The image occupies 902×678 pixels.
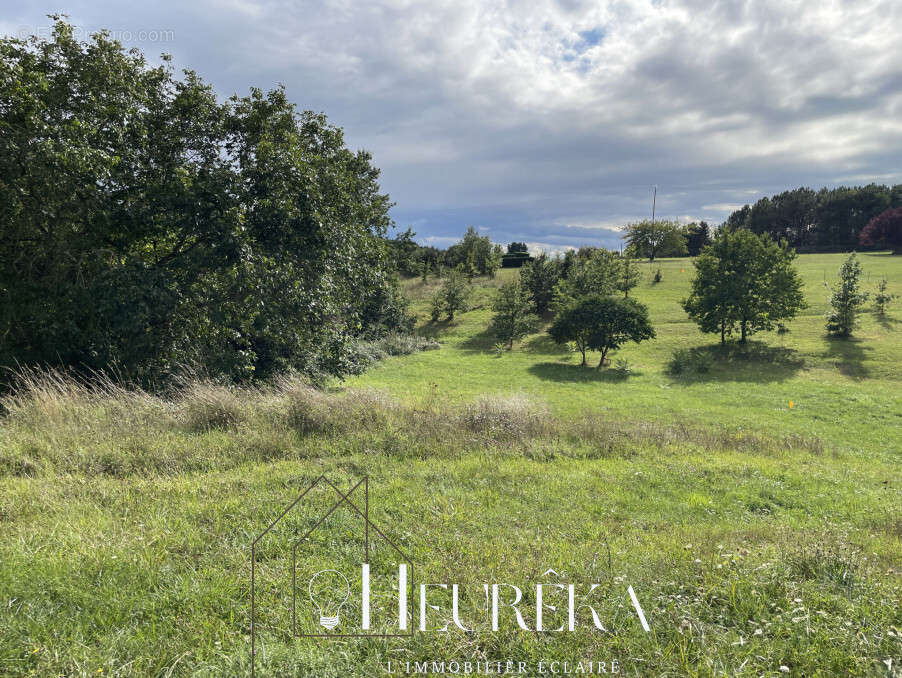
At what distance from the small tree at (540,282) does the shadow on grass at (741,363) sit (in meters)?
14.4

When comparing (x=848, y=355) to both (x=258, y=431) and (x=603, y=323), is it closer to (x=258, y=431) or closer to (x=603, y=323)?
(x=603, y=323)

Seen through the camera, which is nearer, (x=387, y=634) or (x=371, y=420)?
(x=387, y=634)

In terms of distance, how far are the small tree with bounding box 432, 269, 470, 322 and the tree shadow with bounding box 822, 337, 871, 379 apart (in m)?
28.5

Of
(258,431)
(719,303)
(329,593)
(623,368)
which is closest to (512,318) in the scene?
(623,368)

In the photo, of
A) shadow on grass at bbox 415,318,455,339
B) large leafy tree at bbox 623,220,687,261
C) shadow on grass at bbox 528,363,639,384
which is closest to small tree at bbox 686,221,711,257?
large leafy tree at bbox 623,220,687,261

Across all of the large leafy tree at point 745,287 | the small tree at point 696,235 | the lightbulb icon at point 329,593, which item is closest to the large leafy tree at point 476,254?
the large leafy tree at point 745,287

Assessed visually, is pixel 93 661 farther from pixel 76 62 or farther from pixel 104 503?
pixel 76 62

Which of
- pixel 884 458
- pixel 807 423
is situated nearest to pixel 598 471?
pixel 884 458

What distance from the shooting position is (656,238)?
70750mm

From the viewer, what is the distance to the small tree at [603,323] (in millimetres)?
27438

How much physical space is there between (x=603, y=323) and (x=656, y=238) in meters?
52.1

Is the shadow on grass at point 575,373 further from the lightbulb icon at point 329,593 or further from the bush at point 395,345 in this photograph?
the lightbulb icon at point 329,593

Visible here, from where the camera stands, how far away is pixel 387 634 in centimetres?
283

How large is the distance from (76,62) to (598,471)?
15.9m
